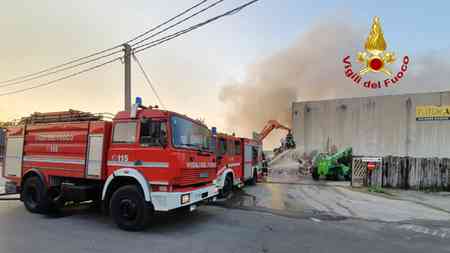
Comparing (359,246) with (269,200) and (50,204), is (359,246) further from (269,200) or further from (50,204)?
(50,204)

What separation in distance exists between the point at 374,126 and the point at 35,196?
25619 mm

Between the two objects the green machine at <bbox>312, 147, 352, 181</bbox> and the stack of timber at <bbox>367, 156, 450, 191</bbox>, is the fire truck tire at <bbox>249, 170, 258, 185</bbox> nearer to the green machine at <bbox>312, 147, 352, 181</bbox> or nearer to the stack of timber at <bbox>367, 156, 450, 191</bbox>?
the green machine at <bbox>312, 147, 352, 181</bbox>

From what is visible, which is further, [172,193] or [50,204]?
[50,204]

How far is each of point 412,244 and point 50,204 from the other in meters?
8.35

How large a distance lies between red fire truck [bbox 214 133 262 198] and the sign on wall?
16.5 m

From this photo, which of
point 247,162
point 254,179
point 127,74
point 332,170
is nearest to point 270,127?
point 332,170

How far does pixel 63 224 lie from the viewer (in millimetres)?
6027

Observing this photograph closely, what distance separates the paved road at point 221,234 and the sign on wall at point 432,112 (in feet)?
63.2

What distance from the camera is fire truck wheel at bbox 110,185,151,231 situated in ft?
17.7

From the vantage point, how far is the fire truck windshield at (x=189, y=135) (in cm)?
551

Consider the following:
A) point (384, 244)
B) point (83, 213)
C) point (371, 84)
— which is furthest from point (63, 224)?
point (371, 84)

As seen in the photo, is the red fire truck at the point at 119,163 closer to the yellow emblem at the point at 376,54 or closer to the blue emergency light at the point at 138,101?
the blue emergency light at the point at 138,101

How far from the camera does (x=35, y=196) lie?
7020 millimetres

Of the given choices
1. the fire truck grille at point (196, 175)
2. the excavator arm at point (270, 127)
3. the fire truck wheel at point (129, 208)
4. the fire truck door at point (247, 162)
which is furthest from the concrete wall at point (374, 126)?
the fire truck wheel at point (129, 208)
